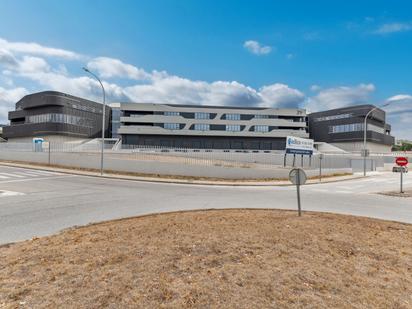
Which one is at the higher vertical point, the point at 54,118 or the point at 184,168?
the point at 54,118

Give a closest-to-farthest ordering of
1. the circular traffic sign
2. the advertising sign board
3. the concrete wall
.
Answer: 1. the circular traffic sign
2. the concrete wall
3. the advertising sign board

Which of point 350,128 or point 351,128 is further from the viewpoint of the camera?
point 350,128

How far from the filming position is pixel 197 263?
4.33 meters

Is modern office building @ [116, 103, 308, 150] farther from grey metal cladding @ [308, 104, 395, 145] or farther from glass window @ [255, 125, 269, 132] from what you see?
grey metal cladding @ [308, 104, 395, 145]

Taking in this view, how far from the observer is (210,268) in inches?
163

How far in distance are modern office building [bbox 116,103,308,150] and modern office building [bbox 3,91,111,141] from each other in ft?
33.6

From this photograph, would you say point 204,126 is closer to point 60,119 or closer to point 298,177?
point 60,119

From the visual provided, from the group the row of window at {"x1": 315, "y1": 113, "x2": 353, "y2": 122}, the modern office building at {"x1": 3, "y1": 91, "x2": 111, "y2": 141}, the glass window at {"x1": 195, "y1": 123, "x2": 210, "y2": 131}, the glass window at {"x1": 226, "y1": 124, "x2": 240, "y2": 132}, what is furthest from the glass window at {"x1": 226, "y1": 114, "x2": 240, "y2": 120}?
the modern office building at {"x1": 3, "y1": 91, "x2": 111, "y2": 141}

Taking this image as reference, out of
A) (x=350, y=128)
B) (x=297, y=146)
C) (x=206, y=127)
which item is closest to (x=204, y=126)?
(x=206, y=127)

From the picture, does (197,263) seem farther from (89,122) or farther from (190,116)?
(89,122)

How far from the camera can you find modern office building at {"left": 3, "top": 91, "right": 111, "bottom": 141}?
62.9m

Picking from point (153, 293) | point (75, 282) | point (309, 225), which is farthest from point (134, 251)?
point (309, 225)

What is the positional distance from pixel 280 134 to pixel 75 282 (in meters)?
69.1

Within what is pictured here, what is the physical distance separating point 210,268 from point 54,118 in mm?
71002
